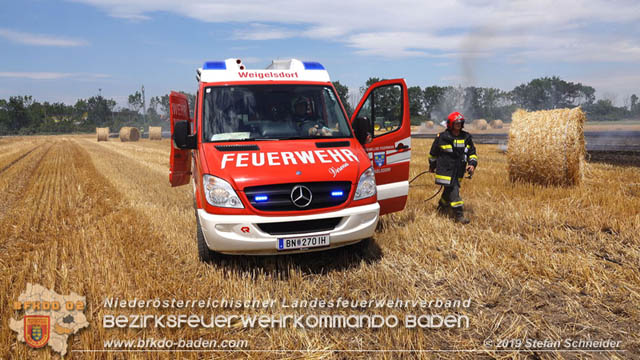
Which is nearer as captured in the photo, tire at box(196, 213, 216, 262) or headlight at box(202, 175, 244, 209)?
headlight at box(202, 175, 244, 209)

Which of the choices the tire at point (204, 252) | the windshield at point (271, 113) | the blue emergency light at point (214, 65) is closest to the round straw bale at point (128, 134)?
the blue emergency light at point (214, 65)

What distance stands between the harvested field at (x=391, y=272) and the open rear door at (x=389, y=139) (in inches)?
23.2

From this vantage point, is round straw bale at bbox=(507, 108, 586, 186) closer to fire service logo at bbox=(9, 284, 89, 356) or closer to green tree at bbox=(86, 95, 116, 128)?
fire service logo at bbox=(9, 284, 89, 356)

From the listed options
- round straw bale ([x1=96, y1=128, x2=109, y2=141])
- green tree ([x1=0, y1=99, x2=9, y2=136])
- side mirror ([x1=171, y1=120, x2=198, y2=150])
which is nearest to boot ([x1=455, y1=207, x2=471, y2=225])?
side mirror ([x1=171, y1=120, x2=198, y2=150])

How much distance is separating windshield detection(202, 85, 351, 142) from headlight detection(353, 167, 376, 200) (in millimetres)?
867

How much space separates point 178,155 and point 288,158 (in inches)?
141

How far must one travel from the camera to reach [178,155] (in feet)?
25.1

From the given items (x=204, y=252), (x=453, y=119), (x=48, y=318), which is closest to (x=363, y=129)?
(x=453, y=119)

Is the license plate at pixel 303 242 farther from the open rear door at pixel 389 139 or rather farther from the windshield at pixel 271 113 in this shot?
the open rear door at pixel 389 139

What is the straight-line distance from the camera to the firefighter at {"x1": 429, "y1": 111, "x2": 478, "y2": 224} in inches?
263

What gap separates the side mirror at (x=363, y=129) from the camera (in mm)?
5570

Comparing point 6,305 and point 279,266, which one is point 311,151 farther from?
point 6,305

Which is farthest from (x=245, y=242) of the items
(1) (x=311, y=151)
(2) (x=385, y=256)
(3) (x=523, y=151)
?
(3) (x=523, y=151)

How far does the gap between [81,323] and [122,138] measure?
141 ft
